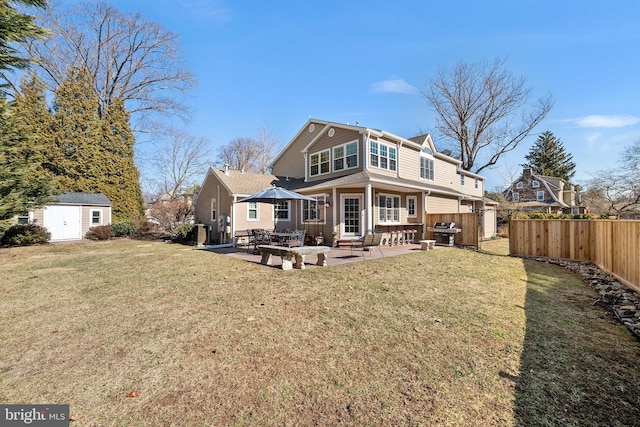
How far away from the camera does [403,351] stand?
129 inches

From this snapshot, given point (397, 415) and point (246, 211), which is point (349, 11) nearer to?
point (246, 211)

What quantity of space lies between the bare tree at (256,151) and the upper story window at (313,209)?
23022 mm

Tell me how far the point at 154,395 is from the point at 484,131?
31.9 meters

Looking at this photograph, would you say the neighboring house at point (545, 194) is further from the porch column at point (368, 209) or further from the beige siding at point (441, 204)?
the porch column at point (368, 209)

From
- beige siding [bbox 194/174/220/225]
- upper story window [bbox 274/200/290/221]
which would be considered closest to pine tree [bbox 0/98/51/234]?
beige siding [bbox 194/174/220/225]

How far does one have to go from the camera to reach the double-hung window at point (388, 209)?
46.3ft

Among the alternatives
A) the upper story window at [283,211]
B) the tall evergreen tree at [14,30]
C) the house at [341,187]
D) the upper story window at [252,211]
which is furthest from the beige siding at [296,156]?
the tall evergreen tree at [14,30]

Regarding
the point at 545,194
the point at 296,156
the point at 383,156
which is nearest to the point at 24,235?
the point at 296,156

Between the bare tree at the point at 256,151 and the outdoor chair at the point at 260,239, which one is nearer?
the outdoor chair at the point at 260,239

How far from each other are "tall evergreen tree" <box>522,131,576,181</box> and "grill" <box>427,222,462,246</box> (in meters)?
43.0

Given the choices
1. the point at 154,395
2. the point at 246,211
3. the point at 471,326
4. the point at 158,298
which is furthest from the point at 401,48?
the point at 154,395

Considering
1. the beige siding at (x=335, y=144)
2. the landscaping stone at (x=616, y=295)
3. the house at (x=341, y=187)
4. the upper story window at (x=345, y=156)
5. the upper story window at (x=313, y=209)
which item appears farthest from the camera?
the upper story window at (x=313, y=209)

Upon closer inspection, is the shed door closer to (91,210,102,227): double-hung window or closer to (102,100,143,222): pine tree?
(91,210,102,227): double-hung window

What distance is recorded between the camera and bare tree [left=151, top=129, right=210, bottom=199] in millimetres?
33781
